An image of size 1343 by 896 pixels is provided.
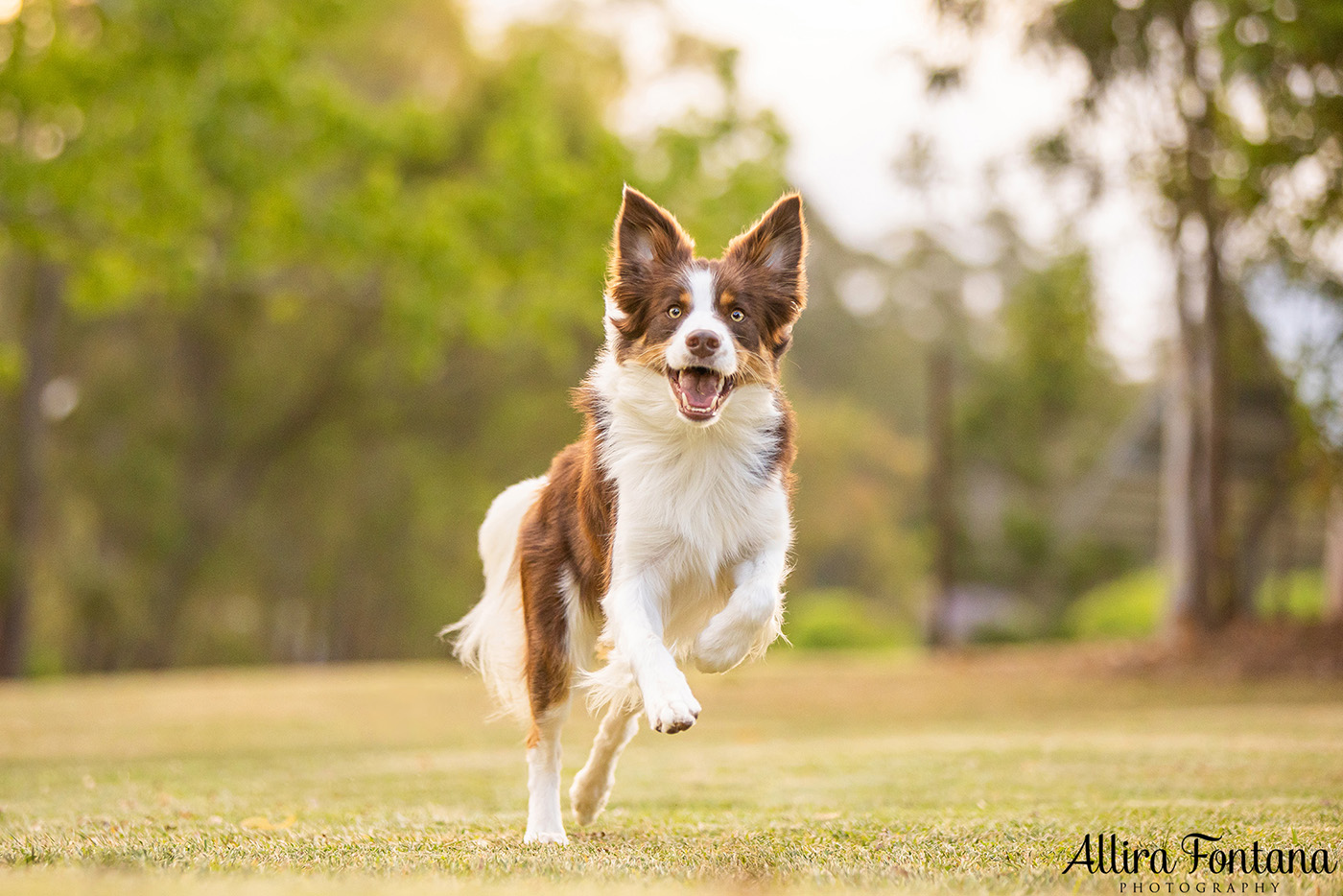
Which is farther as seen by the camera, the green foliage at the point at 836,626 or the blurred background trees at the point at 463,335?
the green foliage at the point at 836,626

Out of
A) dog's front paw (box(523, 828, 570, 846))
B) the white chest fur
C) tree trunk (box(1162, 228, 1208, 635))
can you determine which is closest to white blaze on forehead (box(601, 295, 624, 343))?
the white chest fur

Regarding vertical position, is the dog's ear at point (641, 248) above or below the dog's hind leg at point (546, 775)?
above

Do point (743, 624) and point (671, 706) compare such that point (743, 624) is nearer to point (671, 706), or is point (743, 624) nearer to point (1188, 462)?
point (671, 706)

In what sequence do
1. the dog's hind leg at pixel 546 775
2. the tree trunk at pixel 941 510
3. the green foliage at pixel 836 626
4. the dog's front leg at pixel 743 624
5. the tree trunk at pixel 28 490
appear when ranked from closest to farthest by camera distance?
the dog's front leg at pixel 743 624 < the dog's hind leg at pixel 546 775 < the tree trunk at pixel 28 490 < the tree trunk at pixel 941 510 < the green foliage at pixel 836 626

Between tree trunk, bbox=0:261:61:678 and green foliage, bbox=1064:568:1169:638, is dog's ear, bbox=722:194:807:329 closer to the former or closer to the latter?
tree trunk, bbox=0:261:61:678

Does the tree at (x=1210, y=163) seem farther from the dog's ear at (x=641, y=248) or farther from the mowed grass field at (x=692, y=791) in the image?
the dog's ear at (x=641, y=248)

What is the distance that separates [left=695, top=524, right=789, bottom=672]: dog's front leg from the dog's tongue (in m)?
0.70

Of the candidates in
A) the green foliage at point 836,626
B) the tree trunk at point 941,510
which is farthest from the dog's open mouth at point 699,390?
the green foliage at point 836,626

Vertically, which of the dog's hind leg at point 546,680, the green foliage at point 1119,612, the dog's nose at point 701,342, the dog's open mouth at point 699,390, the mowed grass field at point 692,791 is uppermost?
the dog's nose at point 701,342

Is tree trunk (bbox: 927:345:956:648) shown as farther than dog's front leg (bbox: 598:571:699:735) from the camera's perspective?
Yes

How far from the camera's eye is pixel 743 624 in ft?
17.7

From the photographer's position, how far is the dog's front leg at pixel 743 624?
17.7ft

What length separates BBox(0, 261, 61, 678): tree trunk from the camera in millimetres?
25453

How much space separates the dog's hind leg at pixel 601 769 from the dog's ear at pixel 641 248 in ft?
5.90
